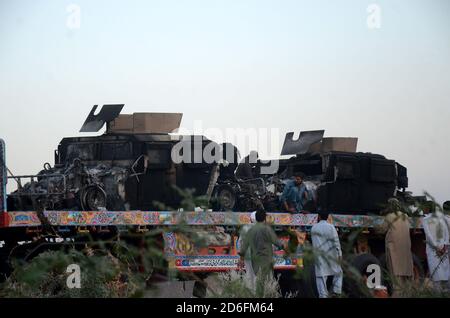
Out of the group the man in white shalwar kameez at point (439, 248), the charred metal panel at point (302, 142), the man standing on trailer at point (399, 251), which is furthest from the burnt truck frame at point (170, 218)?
the man in white shalwar kameez at point (439, 248)

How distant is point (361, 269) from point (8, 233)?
6103 mm

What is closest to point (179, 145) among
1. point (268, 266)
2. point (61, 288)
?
point (61, 288)

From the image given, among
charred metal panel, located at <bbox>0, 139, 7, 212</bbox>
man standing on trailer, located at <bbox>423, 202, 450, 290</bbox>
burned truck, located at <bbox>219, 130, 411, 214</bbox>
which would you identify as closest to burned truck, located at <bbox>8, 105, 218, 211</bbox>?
burned truck, located at <bbox>219, 130, 411, 214</bbox>

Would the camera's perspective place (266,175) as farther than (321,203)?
Yes

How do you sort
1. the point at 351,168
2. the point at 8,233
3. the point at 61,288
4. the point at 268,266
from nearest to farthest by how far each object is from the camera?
the point at 268,266 → the point at 61,288 → the point at 8,233 → the point at 351,168

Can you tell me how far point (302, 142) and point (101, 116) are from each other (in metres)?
5.01

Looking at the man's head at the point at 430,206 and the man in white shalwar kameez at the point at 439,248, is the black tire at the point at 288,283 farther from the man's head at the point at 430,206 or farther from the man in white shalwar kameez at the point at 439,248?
the man's head at the point at 430,206

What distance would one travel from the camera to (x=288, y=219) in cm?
1814

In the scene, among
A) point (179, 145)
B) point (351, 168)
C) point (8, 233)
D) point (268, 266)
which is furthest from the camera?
point (351, 168)

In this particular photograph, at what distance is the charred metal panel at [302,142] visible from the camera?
2269 cm

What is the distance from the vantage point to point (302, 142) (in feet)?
75.3

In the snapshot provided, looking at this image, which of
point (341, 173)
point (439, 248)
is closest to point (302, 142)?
point (341, 173)
